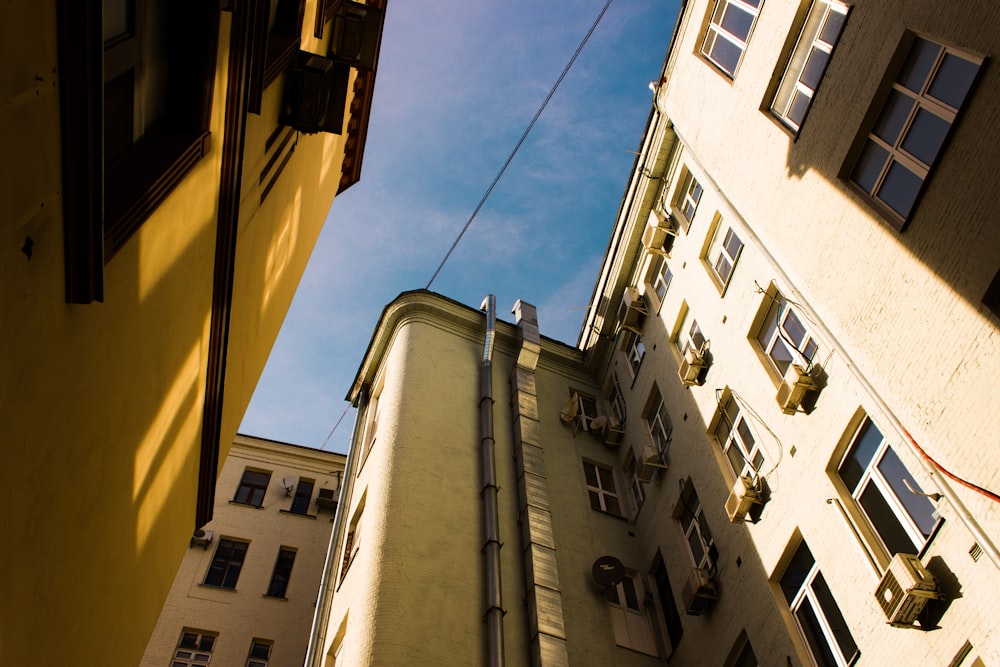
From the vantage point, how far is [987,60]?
301 inches

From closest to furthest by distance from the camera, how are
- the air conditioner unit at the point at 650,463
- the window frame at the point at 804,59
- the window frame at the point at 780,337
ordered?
the window frame at the point at 804,59 → the window frame at the point at 780,337 → the air conditioner unit at the point at 650,463

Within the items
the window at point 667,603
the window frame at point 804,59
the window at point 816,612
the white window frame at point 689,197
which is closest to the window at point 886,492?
the window at point 816,612

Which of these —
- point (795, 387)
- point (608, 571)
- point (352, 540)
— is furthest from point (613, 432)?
point (795, 387)

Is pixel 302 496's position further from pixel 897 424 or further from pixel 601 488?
pixel 897 424

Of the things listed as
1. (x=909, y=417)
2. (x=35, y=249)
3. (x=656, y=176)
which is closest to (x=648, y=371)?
(x=656, y=176)

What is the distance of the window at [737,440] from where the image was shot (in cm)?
1278

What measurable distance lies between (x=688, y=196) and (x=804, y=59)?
19.6ft

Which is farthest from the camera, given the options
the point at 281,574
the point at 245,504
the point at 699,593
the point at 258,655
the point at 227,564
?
the point at 245,504

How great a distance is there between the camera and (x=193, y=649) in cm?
1895

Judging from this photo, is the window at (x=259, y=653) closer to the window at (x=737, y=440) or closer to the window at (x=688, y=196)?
the window at (x=737, y=440)

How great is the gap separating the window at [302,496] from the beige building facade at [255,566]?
0.03 m

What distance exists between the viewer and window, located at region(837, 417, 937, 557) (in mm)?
8789

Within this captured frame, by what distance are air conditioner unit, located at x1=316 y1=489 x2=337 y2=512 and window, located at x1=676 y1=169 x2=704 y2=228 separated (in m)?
14.8

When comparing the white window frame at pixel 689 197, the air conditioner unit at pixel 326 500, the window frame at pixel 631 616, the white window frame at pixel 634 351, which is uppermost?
the white window frame at pixel 689 197
